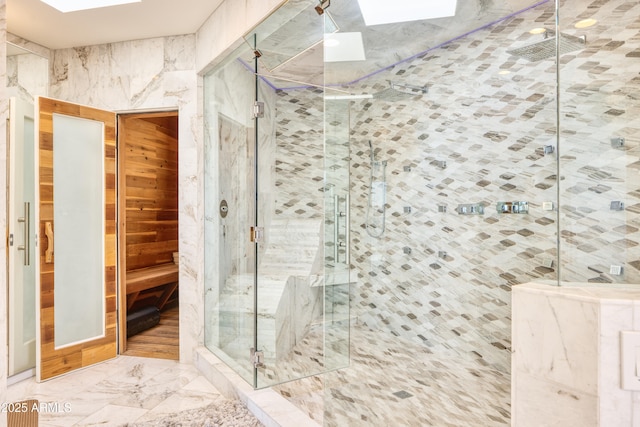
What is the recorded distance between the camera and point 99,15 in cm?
272

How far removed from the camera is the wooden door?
105 inches

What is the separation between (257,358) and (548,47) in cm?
254

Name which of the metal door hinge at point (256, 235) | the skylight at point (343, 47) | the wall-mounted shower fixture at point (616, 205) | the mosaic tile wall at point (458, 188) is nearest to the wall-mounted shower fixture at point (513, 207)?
the mosaic tile wall at point (458, 188)

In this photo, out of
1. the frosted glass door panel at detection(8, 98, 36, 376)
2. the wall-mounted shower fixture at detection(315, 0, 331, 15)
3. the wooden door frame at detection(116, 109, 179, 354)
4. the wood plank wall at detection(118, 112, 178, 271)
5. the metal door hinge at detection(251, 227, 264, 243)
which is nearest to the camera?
the wall-mounted shower fixture at detection(315, 0, 331, 15)

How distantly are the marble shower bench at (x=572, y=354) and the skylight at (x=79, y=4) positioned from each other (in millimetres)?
2927

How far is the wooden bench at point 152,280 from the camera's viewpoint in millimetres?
3611

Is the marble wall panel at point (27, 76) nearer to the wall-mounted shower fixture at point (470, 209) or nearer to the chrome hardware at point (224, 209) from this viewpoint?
the chrome hardware at point (224, 209)

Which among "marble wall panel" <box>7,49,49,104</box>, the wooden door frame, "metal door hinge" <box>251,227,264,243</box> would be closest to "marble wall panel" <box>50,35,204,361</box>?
the wooden door frame

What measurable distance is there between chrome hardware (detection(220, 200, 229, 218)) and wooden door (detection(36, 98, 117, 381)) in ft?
3.28

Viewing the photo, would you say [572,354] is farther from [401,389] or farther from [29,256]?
[29,256]

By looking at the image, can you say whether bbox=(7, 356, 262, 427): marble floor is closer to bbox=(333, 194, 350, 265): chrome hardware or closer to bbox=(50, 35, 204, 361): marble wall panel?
bbox=(50, 35, 204, 361): marble wall panel

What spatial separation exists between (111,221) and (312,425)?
2.35m

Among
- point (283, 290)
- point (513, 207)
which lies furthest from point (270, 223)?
point (513, 207)

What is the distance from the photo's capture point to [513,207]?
2.45 metres
